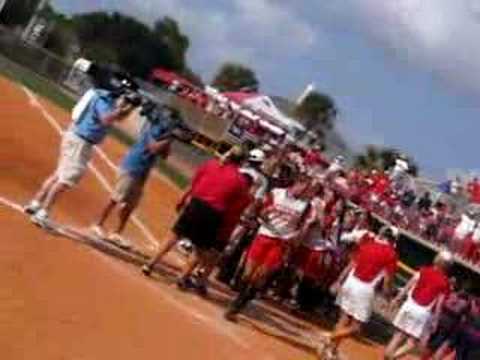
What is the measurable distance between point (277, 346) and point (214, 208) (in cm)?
163

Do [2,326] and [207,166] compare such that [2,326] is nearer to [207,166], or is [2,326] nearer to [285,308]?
[207,166]

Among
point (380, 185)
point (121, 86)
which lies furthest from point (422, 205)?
point (121, 86)

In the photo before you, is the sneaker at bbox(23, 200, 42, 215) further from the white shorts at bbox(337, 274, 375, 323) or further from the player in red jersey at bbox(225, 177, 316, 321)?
the white shorts at bbox(337, 274, 375, 323)

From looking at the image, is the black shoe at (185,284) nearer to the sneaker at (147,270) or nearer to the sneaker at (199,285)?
the sneaker at (199,285)

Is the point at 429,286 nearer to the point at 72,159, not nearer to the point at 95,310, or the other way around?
the point at 72,159

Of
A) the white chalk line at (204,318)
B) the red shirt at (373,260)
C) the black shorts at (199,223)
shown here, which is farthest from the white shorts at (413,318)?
the white chalk line at (204,318)

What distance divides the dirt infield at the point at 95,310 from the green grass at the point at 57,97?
12223 mm

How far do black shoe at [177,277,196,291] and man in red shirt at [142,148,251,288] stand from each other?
469 mm

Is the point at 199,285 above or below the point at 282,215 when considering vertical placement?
below

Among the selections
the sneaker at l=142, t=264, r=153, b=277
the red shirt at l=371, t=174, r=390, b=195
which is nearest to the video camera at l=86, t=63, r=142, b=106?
the sneaker at l=142, t=264, r=153, b=277

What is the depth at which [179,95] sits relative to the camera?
39.7m

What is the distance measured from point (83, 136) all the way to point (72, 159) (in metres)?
0.28

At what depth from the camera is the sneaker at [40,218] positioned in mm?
13570

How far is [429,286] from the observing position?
15.3 m
